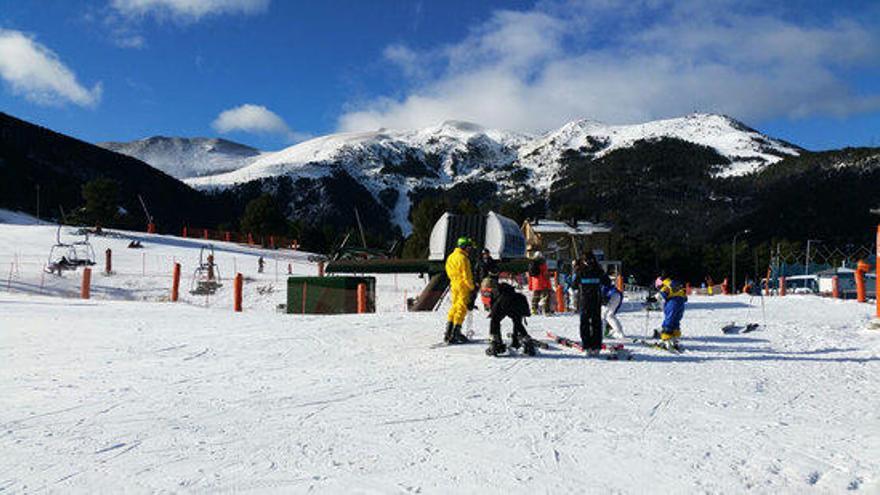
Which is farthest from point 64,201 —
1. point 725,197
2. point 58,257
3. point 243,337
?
point 725,197

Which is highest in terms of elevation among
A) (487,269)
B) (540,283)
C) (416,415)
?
(487,269)

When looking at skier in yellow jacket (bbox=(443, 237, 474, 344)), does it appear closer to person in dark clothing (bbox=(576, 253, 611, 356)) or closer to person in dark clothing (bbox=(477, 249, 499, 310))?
person in dark clothing (bbox=(477, 249, 499, 310))

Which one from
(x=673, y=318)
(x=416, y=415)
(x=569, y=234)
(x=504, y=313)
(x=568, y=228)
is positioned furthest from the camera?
(x=568, y=228)

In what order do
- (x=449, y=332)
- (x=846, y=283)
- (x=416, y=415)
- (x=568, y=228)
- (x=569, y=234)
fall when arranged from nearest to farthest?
(x=416, y=415), (x=449, y=332), (x=846, y=283), (x=569, y=234), (x=568, y=228)

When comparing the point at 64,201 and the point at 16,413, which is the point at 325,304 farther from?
the point at 64,201

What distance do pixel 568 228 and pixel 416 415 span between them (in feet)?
259

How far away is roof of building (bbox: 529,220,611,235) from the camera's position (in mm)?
80562

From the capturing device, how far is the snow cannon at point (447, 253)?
1942 centimetres

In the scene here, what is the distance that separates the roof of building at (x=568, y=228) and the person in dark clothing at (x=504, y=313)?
231ft

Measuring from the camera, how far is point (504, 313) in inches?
367

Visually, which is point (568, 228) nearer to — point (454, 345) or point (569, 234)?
point (569, 234)

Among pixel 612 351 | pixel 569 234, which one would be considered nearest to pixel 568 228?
pixel 569 234

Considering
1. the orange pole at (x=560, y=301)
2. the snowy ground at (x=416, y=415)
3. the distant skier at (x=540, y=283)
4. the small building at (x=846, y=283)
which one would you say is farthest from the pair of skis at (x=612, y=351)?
the small building at (x=846, y=283)

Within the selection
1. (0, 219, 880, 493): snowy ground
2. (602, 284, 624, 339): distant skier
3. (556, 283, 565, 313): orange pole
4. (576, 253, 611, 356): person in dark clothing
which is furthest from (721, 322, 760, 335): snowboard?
(556, 283, 565, 313): orange pole
